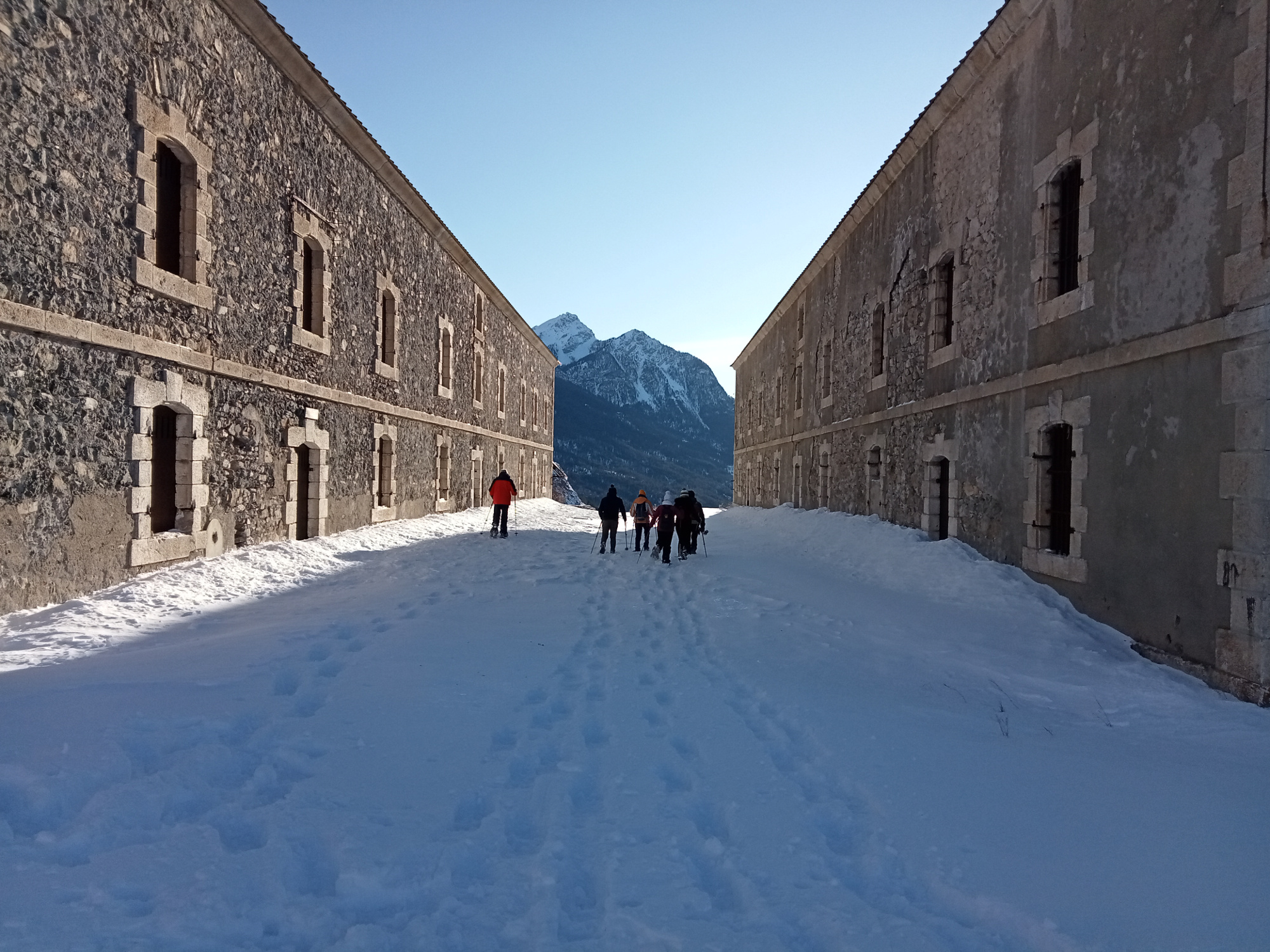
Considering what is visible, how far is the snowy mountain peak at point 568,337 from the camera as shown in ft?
449

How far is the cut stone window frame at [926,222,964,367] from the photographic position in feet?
36.0

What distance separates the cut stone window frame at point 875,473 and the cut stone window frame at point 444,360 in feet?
37.3

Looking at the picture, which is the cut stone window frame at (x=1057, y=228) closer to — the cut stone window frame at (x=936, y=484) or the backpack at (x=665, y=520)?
the cut stone window frame at (x=936, y=484)

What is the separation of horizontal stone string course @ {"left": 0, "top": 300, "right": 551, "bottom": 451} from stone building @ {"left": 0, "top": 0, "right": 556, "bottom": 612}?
0.03 metres

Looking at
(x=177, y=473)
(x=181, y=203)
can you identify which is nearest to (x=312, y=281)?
(x=181, y=203)

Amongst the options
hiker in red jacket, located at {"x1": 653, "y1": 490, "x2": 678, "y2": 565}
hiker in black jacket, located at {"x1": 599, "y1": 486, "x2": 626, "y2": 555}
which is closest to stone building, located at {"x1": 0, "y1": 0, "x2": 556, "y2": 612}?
hiker in black jacket, located at {"x1": 599, "y1": 486, "x2": 626, "y2": 555}

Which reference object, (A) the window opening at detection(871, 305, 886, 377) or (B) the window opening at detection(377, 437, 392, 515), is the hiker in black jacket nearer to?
(B) the window opening at detection(377, 437, 392, 515)

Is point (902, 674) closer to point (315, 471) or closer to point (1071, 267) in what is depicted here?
point (1071, 267)

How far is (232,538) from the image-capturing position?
9617mm

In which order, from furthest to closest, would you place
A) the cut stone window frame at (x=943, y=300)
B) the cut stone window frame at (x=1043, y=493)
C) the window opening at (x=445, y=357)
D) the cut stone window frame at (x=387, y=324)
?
the window opening at (x=445, y=357)
the cut stone window frame at (x=387, y=324)
the cut stone window frame at (x=943, y=300)
the cut stone window frame at (x=1043, y=493)

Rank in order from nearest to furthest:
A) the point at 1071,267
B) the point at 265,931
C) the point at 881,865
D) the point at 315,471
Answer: the point at 265,931, the point at 881,865, the point at 1071,267, the point at 315,471

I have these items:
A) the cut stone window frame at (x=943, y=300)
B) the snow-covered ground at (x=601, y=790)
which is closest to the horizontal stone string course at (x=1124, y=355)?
the cut stone window frame at (x=943, y=300)

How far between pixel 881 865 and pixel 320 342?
479 inches

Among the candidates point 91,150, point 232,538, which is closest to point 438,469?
point 232,538
